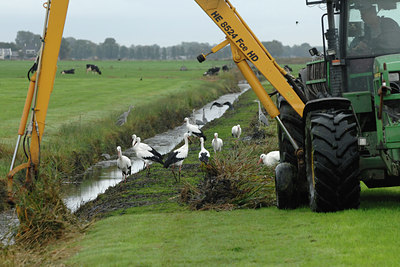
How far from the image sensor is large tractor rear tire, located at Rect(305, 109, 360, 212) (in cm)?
982

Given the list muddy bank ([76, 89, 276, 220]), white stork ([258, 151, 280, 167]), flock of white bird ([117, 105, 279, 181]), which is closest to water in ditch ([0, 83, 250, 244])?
muddy bank ([76, 89, 276, 220])

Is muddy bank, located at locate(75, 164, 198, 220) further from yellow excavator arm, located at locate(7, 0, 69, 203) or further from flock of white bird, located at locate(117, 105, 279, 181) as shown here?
yellow excavator arm, located at locate(7, 0, 69, 203)

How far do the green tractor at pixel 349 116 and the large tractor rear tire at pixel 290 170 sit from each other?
0.06 feet

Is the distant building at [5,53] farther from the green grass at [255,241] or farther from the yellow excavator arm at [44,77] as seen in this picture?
the green grass at [255,241]

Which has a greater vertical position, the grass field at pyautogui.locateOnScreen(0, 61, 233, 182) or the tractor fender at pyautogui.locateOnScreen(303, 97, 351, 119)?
Answer: the tractor fender at pyautogui.locateOnScreen(303, 97, 351, 119)

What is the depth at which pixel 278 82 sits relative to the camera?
12.3m

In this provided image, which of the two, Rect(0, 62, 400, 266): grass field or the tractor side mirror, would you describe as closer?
Rect(0, 62, 400, 266): grass field

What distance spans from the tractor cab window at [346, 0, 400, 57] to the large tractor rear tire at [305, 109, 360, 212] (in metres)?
1.31

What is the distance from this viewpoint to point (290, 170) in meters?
11.7

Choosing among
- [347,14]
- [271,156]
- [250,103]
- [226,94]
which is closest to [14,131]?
[271,156]

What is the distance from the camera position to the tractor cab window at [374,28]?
1071cm

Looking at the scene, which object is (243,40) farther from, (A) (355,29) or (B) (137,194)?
(B) (137,194)

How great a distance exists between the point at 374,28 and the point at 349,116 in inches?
66.2

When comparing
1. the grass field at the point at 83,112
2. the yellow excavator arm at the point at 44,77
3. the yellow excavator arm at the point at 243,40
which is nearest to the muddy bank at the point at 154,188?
the yellow excavator arm at the point at 243,40
